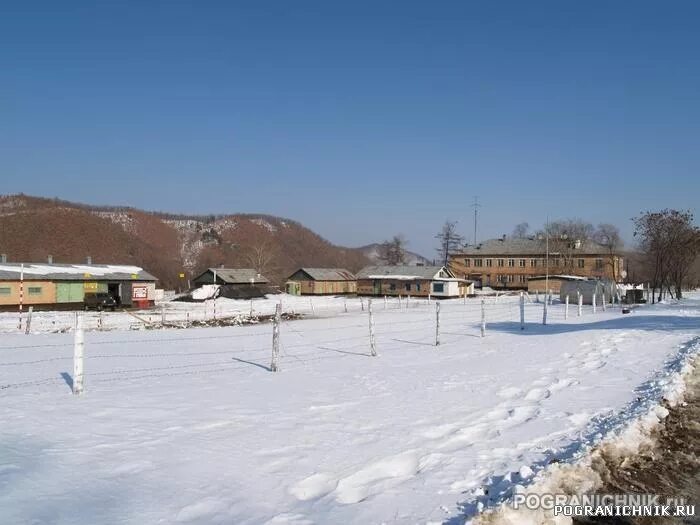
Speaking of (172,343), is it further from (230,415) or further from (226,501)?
(226,501)

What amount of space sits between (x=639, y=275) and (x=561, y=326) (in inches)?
4977

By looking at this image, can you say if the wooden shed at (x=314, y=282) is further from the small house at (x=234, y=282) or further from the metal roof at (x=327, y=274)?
the small house at (x=234, y=282)

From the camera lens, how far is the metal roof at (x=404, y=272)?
73625 mm

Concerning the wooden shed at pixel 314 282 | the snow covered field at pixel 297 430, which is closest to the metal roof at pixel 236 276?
the wooden shed at pixel 314 282

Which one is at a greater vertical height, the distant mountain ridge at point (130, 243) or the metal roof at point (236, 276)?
the distant mountain ridge at point (130, 243)

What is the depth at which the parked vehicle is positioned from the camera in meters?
50.0

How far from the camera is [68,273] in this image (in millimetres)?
49375

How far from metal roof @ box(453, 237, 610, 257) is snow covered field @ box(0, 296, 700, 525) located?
82.1 m

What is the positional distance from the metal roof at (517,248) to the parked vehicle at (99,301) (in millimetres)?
64440

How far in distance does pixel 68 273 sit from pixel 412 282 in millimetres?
41273

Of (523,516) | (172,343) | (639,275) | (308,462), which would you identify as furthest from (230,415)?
(639,275)

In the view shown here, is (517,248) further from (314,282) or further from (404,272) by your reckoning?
(314,282)

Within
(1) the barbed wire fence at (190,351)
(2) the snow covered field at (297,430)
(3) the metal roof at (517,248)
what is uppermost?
(3) the metal roof at (517,248)

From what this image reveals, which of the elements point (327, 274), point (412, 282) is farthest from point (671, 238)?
point (327, 274)
